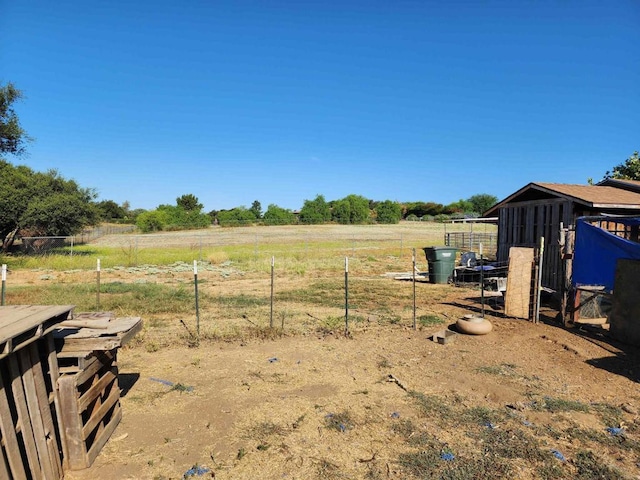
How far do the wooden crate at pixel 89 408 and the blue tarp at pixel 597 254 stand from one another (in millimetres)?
9007

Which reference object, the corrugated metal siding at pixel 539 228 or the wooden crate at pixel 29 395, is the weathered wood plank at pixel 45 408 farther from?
the corrugated metal siding at pixel 539 228

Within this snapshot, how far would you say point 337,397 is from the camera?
18.0 ft

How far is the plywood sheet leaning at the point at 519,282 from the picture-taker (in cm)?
952

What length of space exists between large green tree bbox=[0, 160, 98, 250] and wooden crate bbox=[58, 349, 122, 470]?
92.0ft

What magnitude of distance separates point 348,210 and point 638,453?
258ft

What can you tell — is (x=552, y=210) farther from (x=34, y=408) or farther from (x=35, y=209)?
(x=35, y=209)

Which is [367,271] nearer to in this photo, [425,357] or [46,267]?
[425,357]

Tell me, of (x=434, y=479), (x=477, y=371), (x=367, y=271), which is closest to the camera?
(x=434, y=479)

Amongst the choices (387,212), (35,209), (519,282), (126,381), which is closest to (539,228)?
(519,282)

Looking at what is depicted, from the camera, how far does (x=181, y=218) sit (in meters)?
65.9

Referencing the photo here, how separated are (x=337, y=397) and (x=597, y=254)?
6910 mm

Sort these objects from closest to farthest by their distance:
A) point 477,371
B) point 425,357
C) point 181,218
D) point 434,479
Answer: point 434,479 → point 477,371 → point 425,357 → point 181,218

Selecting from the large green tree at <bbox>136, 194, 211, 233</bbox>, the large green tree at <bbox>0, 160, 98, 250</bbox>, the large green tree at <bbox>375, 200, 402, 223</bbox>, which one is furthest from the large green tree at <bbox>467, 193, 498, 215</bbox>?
the large green tree at <bbox>0, 160, 98, 250</bbox>

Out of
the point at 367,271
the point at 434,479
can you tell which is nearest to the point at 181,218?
the point at 367,271
